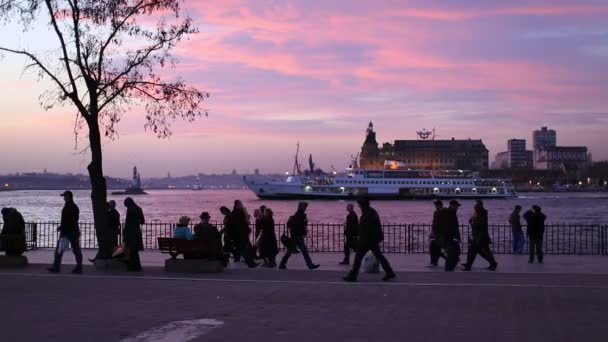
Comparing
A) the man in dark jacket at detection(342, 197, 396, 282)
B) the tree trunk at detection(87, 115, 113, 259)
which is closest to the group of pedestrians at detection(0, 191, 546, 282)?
the man in dark jacket at detection(342, 197, 396, 282)

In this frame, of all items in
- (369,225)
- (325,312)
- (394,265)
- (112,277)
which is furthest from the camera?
(394,265)

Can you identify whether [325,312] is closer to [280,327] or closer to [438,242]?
[280,327]

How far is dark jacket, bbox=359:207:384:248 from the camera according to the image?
1500 cm

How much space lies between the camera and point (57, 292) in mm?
13828

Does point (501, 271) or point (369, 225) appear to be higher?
point (369, 225)

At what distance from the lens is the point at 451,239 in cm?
1778

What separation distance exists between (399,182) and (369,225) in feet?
413

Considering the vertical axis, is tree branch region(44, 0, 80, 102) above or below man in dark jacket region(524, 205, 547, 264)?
above

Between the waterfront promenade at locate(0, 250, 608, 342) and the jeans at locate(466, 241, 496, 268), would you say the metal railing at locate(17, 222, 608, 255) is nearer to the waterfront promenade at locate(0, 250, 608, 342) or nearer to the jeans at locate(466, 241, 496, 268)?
the jeans at locate(466, 241, 496, 268)

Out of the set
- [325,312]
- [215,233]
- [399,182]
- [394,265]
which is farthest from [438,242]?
[399,182]

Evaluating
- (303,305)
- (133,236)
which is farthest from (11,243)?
(303,305)

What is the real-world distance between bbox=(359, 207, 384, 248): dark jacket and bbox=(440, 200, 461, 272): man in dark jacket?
3.23 metres

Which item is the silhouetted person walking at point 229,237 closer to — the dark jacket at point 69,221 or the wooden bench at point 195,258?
the wooden bench at point 195,258

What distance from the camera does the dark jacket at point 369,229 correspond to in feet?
49.2
